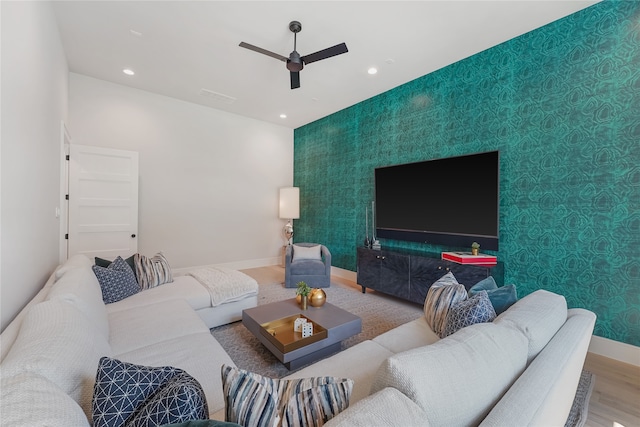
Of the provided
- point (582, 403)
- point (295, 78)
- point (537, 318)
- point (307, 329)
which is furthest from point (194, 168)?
point (582, 403)

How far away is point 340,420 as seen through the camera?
2.04 feet

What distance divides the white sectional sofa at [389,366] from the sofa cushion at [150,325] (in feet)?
0.08

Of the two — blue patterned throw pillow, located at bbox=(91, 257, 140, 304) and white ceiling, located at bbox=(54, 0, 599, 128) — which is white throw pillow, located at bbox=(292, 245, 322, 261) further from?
white ceiling, located at bbox=(54, 0, 599, 128)

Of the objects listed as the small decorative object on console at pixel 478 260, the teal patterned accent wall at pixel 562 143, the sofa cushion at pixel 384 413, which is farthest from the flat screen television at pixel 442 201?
the sofa cushion at pixel 384 413

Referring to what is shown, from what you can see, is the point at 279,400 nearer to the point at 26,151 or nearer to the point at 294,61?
the point at 26,151

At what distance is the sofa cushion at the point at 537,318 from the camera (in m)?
1.11

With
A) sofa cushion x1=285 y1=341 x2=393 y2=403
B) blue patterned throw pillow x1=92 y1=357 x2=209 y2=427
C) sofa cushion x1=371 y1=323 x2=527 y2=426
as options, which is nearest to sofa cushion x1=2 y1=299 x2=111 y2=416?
blue patterned throw pillow x1=92 y1=357 x2=209 y2=427

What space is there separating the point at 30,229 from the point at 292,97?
3.60 m

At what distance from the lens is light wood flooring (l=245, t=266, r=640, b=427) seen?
1607 millimetres

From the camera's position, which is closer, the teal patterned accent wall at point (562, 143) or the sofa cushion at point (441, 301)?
the sofa cushion at point (441, 301)

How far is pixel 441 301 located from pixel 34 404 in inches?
71.9

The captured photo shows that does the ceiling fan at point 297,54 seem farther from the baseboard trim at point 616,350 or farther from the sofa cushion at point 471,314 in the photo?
the baseboard trim at point 616,350

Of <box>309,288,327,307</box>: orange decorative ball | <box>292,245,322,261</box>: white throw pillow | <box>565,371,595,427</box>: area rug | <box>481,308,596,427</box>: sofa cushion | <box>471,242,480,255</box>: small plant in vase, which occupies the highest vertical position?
<box>471,242,480,255</box>: small plant in vase

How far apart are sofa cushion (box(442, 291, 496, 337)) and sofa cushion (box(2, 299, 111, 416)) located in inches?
63.2
